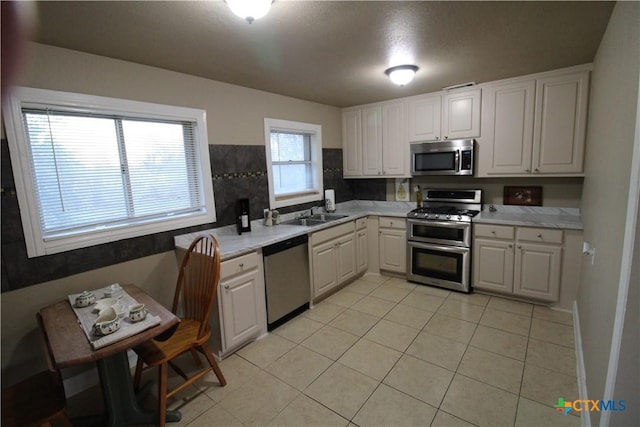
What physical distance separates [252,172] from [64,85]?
5.18ft

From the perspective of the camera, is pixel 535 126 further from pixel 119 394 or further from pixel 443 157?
pixel 119 394

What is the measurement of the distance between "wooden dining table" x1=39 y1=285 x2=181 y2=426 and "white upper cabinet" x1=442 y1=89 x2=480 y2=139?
3.30 meters

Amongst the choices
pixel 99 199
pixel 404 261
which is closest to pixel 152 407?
pixel 99 199

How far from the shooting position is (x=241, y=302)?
2.47m

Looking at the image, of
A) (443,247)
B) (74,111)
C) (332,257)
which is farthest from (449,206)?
(74,111)

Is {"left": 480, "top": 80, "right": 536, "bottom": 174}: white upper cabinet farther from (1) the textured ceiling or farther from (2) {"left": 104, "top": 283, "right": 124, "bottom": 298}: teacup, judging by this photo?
(2) {"left": 104, "top": 283, "right": 124, "bottom": 298}: teacup

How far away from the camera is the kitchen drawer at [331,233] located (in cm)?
318

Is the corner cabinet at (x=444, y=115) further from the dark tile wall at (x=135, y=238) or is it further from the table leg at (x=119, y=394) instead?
the table leg at (x=119, y=394)

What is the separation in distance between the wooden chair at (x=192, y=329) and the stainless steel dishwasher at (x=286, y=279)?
1.96ft

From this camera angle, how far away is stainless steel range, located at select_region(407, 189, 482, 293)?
10.9 ft

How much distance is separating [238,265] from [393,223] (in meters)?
2.13

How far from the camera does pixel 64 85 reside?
1.97 m

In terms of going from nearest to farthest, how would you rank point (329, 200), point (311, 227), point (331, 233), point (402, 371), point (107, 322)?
point (107, 322) → point (402, 371) → point (311, 227) → point (331, 233) → point (329, 200)

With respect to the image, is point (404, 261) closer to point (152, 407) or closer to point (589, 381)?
point (589, 381)
